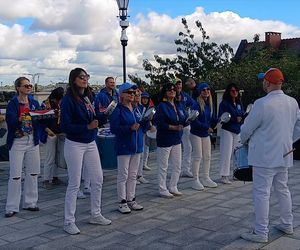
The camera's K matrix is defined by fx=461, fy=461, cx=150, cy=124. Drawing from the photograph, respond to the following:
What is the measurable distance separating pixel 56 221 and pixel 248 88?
10614mm

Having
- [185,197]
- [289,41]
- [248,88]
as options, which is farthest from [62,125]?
[289,41]

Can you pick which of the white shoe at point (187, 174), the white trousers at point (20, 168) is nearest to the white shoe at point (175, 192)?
the white shoe at point (187, 174)

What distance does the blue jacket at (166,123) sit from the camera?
23.4 feet

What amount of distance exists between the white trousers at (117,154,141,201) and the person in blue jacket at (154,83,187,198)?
2.75 feet

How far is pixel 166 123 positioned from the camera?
7.13 metres

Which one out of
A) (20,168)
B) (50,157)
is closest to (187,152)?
(50,157)

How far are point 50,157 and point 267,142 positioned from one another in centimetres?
467

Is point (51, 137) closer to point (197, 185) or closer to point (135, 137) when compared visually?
point (135, 137)

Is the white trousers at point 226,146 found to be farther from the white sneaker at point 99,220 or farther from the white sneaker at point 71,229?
the white sneaker at point 71,229

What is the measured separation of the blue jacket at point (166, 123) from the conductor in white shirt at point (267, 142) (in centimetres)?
233

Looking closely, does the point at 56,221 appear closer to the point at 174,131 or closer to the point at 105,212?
the point at 105,212

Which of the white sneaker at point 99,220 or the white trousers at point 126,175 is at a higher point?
the white trousers at point 126,175

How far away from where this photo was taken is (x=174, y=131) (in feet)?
23.6

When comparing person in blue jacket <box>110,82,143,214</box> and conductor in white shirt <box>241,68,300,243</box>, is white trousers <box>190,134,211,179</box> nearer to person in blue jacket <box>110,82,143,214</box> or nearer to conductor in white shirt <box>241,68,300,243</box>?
person in blue jacket <box>110,82,143,214</box>
